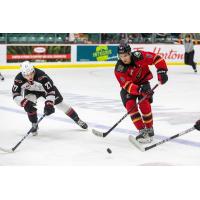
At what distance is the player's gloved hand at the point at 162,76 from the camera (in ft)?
13.9

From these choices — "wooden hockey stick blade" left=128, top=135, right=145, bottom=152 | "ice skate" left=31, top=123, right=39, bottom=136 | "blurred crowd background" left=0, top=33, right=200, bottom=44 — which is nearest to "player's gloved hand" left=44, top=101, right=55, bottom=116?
"ice skate" left=31, top=123, right=39, bottom=136

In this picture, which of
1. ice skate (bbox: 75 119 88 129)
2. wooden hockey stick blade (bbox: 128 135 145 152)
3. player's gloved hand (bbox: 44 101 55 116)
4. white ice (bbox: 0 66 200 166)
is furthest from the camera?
ice skate (bbox: 75 119 88 129)

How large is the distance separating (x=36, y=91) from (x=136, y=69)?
699mm

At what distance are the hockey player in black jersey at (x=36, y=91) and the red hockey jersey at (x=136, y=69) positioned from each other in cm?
41

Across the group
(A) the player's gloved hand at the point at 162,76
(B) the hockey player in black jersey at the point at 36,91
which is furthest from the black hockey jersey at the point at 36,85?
(A) the player's gloved hand at the point at 162,76

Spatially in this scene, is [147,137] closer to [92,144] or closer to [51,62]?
[92,144]

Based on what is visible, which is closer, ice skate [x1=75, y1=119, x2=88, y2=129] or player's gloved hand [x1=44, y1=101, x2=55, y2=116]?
player's gloved hand [x1=44, y1=101, x2=55, y2=116]

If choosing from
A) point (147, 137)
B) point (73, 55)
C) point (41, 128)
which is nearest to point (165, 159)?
point (147, 137)

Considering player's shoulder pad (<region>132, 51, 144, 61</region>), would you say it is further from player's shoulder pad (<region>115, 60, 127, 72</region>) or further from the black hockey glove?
the black hockey glove

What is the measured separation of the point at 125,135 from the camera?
175 inches

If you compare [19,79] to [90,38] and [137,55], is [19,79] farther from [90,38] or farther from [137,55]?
[137,55]

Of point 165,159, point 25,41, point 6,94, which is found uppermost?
point 25,41

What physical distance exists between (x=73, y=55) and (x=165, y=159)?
1202 millimetres

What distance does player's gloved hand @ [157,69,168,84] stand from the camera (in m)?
4.22
